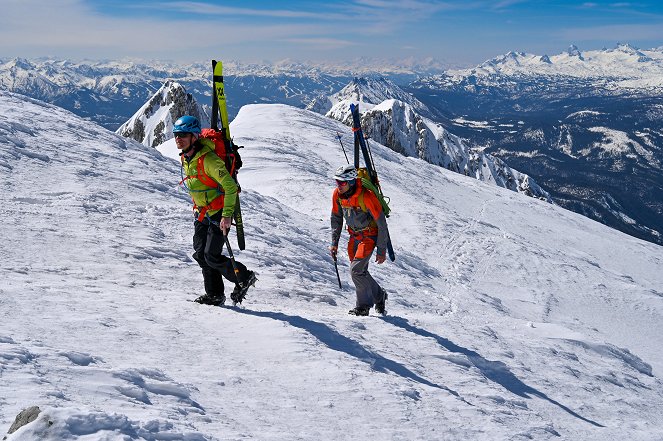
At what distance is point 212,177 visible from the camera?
24.4 ft

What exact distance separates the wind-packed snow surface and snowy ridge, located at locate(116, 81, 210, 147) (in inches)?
1944

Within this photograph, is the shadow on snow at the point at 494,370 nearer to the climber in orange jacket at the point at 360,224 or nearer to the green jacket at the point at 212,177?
the climber in orange jacket at the point at 360,224

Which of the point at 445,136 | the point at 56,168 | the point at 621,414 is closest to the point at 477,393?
→ the point at 621,414

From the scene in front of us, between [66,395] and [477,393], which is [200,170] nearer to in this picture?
[66,395]

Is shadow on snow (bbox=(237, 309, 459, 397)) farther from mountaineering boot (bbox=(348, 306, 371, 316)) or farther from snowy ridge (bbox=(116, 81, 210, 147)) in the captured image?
snowy ridge (bbox=(116, 81, 210, 147))

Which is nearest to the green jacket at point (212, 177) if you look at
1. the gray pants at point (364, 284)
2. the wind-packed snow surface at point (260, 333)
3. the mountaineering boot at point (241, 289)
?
the mountaineering boot at point (241, 289)

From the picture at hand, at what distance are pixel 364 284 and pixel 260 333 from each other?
2957mm

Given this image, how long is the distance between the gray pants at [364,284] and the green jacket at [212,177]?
293cm

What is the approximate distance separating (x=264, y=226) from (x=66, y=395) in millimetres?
11322

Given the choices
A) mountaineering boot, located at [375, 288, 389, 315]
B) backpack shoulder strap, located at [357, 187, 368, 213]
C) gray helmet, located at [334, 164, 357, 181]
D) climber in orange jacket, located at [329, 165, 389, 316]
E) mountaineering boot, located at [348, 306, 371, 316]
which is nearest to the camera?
gray helmet, located at [334, 164, 357, 181]

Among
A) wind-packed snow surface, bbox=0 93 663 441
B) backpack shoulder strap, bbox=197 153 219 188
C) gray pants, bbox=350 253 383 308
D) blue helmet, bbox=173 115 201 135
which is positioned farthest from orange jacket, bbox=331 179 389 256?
blue helmet, bbox=173 115 201 135

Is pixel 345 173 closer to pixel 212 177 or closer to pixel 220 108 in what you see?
pixel 212 177

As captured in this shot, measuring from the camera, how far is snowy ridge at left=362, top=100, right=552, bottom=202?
99.4 meters

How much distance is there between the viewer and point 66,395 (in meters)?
4.31
